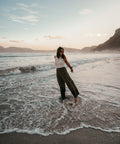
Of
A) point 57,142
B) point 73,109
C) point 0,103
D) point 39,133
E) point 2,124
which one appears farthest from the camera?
point 0,103

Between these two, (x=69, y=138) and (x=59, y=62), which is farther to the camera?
(x=59, y=62)

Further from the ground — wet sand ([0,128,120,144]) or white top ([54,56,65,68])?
white top ([54,56,65,68])

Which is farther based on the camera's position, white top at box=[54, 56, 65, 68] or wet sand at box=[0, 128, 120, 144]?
white top at box=[54, 56, 65, 68]

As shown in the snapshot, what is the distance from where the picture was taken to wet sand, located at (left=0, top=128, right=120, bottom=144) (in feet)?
6.83

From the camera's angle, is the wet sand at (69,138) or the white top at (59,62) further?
the white top at (59,62)

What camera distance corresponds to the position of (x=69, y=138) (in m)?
2.18

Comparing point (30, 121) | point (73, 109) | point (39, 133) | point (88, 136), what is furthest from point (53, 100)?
point (88, 136)

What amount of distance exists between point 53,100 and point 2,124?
1946 mm

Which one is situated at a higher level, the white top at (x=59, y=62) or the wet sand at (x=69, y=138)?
the white top at (x=59, y=62)

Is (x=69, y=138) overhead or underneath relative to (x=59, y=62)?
underneath

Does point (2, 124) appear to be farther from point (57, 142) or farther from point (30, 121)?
point (57, 142)

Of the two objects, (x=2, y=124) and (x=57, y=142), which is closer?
(x=57, y=142)

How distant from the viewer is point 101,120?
2754 millimetres

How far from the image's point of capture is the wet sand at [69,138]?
208cm
